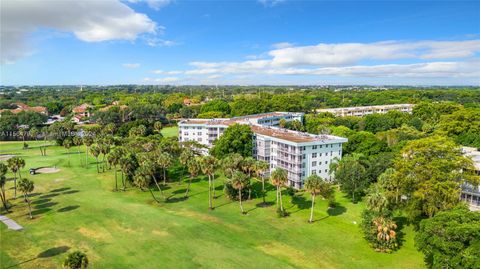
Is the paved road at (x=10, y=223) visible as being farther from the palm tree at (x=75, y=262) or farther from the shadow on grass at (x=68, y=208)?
the palm tree at (x=75, y=262)

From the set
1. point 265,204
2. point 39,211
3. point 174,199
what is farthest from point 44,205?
point 265,204

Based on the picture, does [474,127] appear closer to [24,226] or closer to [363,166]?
[363,166]

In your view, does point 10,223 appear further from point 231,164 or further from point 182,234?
point 231,164

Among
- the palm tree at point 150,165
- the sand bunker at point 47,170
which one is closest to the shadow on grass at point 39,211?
the palm tree at point 150,165

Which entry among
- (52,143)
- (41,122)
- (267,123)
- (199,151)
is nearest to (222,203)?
(199,151)

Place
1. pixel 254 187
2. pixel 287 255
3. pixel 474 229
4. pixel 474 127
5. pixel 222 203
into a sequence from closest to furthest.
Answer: pixel 474 229 → pixel 287 255 → pixel 222 203 → pixel 254 187 → pixel 474 127

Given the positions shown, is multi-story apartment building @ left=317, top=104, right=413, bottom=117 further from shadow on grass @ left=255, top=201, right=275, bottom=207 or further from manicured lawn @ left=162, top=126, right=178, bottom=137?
shadow on grass @ left=255, top=201, right=275, bottom=207

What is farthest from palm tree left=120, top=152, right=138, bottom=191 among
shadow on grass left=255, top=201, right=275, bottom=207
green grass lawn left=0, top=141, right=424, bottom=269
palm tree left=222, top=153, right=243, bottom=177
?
shadow on grass left=255, top=201, right=275, bottom=207
